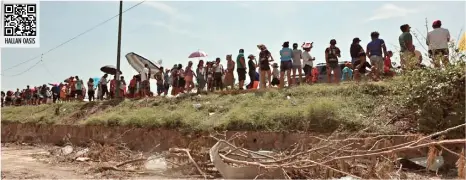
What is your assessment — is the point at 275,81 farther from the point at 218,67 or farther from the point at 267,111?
the point at 267,111

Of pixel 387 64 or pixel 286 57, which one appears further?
pixel 286 57

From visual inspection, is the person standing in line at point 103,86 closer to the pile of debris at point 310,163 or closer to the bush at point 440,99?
the pile of debris at point 310,163

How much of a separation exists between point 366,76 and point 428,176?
15.2 ft

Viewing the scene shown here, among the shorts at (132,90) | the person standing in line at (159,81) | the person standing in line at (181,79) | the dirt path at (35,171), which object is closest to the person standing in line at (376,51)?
the person standing in line at (181,79)

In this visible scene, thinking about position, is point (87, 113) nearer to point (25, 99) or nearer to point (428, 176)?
point (25, 99)

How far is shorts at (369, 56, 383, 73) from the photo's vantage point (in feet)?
34.4

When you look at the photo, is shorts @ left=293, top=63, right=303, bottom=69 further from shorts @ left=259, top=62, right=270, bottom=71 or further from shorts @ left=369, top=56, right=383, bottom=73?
shorts @ left=369, top=56, right=383, bottom=73

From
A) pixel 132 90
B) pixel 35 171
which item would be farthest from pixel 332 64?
pixel 132 90

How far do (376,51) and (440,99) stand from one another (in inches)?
116

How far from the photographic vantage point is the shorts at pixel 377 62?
10492 millimetres

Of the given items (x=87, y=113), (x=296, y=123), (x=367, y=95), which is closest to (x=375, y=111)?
(x=367, y=95)

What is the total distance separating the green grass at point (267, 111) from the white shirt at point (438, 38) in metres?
1.32

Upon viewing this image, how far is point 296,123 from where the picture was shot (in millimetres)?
9016

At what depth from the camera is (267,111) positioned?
32.5 ft
